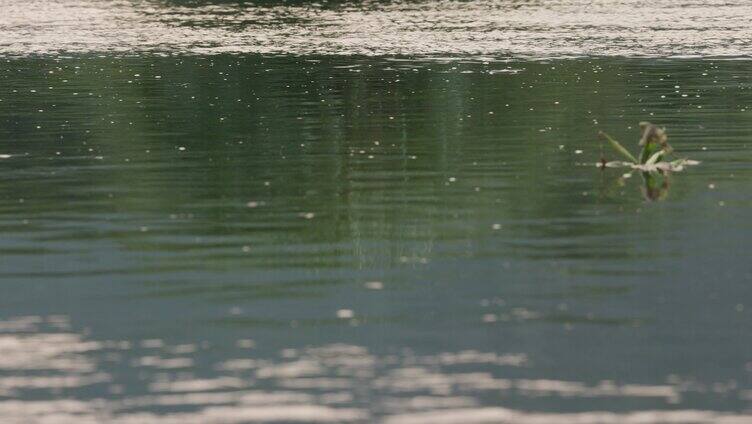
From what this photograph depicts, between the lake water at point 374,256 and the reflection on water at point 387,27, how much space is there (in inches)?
763

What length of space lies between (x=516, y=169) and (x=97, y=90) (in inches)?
892

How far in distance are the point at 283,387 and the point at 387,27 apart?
69.9 meters

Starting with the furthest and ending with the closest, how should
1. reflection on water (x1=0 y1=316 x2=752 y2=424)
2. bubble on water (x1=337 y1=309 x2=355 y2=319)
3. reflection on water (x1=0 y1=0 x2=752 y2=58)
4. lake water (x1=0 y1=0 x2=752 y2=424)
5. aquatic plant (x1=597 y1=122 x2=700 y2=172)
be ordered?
reflection on water (x1=0 y1=0 x2=752 y2=58) < aquatic plant (x1=597 y1=122 x2=700 y2=172) < bubble on water (x1=337 y1=309 x2=355 y2=319) < lake water (x1=0 y1=0 x2=752 y2=424) < reflection on water (x1=0 y1=316 x2=752 y2=424)

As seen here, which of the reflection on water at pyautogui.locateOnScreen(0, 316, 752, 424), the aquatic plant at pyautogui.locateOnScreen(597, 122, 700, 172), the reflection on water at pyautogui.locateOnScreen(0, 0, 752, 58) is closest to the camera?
the reflection on water at pyautogui.locateOnScreen(0, 316, 752, 424)

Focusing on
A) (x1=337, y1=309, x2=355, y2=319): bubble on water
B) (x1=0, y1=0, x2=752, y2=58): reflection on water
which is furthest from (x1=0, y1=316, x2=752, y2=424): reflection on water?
(x1=0, y1=0, x2=752, y2=58): reflection on water

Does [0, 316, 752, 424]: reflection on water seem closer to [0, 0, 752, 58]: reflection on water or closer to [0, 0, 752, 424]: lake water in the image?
[0, 0, 752, 424]: lake water

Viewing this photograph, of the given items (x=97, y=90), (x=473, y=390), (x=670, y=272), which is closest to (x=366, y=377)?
(x=473, y=390)

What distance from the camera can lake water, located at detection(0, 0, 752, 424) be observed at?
46.7 feet

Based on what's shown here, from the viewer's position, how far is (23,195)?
2636cm

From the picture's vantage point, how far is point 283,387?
1428 centimetres

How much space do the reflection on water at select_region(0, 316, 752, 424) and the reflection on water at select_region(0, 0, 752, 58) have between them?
153 ft

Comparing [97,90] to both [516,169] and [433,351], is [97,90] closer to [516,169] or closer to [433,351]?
[516,169]

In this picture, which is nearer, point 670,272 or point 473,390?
point 473,390

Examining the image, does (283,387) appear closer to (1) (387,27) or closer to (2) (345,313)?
(2) (345,313)
